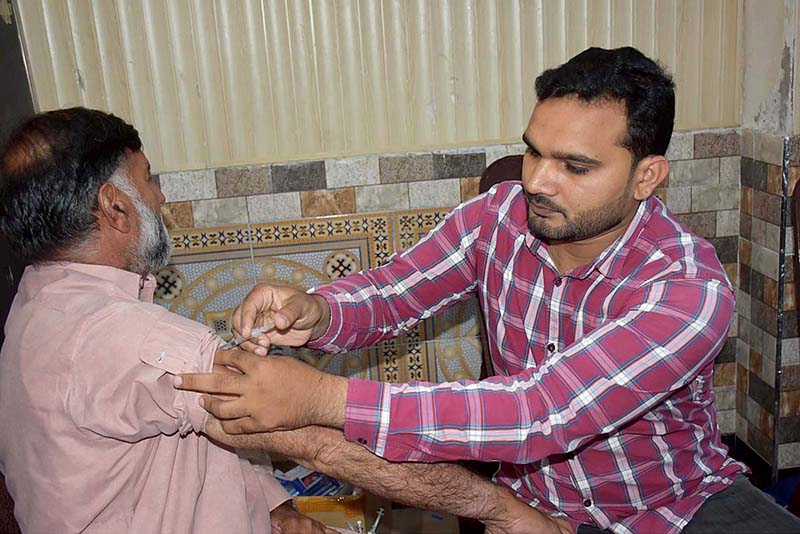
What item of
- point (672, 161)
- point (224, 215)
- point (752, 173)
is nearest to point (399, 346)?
point (224, 215)

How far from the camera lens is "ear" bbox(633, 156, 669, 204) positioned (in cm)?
176

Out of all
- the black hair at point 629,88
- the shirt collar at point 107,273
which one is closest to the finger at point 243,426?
the shirt collar at point 107,273

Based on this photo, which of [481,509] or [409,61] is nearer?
[481,509]

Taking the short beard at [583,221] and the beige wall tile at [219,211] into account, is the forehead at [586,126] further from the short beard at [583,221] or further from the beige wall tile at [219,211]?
the beige wall tile at [219,211]

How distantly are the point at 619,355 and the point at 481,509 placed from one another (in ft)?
1.57

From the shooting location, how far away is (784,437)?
3.01 metres

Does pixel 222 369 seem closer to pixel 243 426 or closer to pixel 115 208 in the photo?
pixel 243 426

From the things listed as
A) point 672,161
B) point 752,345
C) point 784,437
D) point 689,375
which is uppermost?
point 672,161

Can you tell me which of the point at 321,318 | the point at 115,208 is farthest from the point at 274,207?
the point at 115,208

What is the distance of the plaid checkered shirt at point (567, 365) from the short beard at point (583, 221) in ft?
0.17

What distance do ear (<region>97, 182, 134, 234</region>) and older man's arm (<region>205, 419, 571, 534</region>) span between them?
0.49 m

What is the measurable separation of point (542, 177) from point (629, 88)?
264 millimetres

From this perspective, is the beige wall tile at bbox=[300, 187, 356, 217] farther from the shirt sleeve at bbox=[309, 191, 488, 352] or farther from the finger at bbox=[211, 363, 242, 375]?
the finger at bbox=[211, 363, 242, 375]

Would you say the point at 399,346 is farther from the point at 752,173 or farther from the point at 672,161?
the point at 752,173
